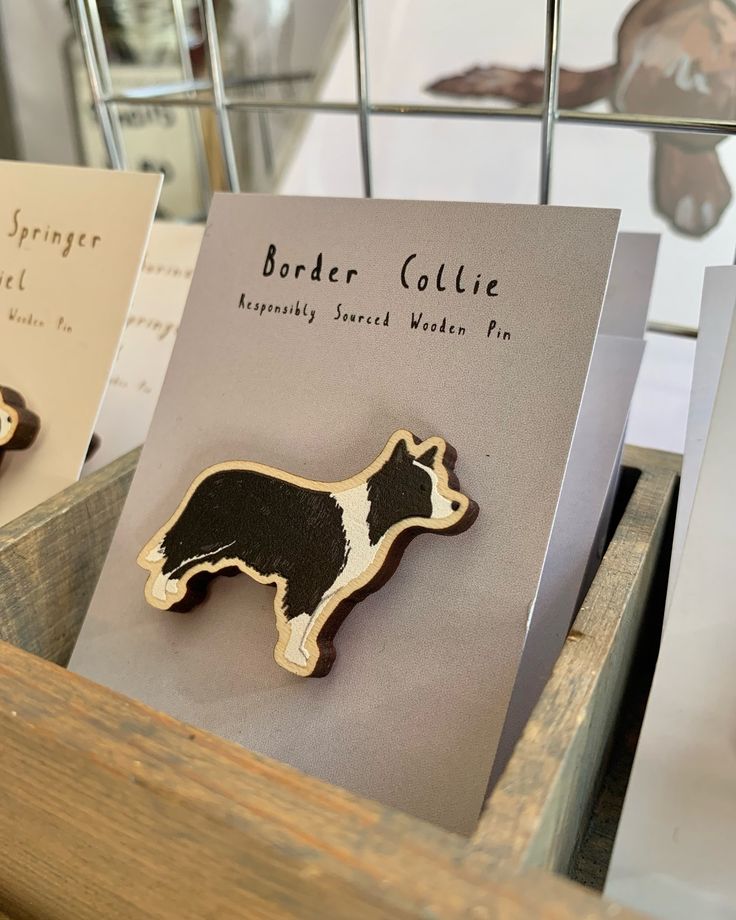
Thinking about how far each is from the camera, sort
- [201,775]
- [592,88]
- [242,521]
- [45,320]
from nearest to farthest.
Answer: [201,775], [242,521], [45,320], [592,88]

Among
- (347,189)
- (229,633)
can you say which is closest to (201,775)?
(229,633)

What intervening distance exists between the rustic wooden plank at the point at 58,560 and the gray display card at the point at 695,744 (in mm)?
278

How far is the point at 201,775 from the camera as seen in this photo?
225mm

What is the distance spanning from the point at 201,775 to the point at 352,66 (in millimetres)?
635

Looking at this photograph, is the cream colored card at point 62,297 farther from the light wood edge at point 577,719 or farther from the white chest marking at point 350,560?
the light wood edge at point 577,719

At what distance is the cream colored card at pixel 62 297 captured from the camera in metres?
0.42

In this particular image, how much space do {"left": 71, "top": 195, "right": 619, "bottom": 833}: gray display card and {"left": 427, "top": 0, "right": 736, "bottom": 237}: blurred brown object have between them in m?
0.30

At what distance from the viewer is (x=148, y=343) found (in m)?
0.53

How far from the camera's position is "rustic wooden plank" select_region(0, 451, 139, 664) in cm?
36

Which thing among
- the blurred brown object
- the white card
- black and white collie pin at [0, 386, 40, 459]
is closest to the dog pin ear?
the white card

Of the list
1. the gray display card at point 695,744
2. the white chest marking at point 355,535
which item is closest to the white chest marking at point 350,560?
the white chest marking at point 355,535

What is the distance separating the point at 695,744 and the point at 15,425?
35 cm

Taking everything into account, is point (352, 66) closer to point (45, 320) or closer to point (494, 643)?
point (45, 320)

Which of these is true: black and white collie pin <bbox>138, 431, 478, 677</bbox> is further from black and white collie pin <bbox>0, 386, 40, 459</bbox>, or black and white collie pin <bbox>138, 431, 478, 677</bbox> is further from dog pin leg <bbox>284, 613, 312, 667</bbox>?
black and white collie pin <bbox>0, 386, 40, 459</bbox>
